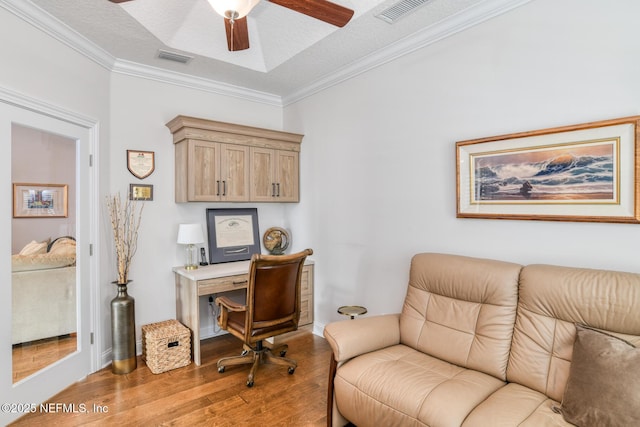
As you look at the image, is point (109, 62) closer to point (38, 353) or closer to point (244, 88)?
point (244, 88)

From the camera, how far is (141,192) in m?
3.48

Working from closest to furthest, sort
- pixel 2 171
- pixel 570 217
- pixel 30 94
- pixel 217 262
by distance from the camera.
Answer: pixel 570 217, pixel 2 171, pixel 30 94, pixel 217 262

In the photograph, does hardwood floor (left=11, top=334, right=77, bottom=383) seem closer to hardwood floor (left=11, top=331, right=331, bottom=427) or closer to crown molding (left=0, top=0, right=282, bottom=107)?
hardwood floor (left=11, top=331, right=331, bottom=427)

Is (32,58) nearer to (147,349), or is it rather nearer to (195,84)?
(195,84)

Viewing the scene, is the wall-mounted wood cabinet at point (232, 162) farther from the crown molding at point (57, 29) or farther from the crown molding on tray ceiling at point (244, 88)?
the crown molding at point (57, 29)

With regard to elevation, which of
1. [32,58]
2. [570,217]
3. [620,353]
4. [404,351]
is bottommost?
[404,351]

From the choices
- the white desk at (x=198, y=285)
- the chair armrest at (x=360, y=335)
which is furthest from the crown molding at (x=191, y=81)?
the chair armrest at (x=360, y=335)

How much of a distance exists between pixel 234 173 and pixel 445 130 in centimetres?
218

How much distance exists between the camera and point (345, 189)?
3.62 metres

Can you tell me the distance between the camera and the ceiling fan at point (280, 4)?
156cm

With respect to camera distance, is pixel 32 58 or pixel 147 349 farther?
pixel 147 349

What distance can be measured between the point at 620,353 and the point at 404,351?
3.77 ft

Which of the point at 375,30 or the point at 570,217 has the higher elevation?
the point at 375,30

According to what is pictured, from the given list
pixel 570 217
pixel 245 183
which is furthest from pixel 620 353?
pixel 245 183
